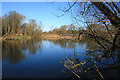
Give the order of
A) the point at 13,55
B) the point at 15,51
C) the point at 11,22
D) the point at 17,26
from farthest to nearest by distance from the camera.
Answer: the point at 17,26 → the point at 11,22 → the point at 15,51 → the point at 13,55

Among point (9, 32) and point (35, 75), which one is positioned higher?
point (9, 32)

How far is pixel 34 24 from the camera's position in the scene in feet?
60.0

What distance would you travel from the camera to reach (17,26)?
13797 millimetres

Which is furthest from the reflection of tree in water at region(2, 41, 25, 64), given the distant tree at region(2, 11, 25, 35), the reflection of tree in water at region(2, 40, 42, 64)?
the distant tree at region(2, 11, 25, 35)

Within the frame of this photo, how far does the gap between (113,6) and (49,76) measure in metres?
1.96

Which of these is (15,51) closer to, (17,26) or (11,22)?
(11,22)

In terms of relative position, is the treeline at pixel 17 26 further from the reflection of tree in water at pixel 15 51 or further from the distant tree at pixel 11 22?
the reflection of tree in water at pixel 15 51

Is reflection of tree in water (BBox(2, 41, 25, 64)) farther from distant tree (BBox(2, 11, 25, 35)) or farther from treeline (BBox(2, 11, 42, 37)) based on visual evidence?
distant tree (BBox(2, 11, 25, 35))

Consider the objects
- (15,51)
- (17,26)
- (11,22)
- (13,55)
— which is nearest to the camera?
(13,55)

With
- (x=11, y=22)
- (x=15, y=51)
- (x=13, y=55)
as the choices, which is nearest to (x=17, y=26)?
(x=11, y=22)

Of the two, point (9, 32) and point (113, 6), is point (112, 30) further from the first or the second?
point (9, 32)

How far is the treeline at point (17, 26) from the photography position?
1182 centimetres

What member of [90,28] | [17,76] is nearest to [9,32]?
[17,76]

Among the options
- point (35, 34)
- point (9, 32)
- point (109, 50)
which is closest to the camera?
point (109, 50)
